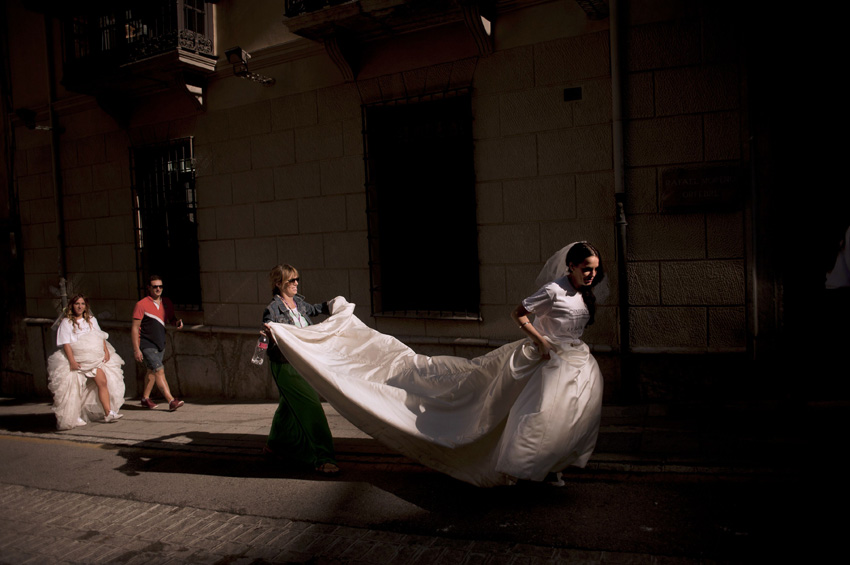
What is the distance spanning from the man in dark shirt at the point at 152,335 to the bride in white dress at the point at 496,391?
14.2 feet

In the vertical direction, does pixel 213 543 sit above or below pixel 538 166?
below

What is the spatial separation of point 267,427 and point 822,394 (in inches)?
236

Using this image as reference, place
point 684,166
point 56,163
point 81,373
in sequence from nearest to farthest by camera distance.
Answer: point 684,166, point 81,373, point 56,163

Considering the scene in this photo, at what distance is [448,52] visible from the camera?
7.93m

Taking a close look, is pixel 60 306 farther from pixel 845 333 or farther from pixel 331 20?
pixel 845 333

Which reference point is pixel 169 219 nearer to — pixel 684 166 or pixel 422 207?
pixel 422 207

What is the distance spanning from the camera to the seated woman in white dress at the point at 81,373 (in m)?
8.23

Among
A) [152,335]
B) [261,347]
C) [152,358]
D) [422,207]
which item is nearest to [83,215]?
[152,335]

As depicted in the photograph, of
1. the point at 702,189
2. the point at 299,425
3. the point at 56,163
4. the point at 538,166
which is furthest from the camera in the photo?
the point at 56,163

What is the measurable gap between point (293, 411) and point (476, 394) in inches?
71.4

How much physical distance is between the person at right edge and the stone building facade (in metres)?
2.52

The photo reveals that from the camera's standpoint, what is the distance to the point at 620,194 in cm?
692

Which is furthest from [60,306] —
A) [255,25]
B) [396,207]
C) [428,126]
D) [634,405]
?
[634,405]

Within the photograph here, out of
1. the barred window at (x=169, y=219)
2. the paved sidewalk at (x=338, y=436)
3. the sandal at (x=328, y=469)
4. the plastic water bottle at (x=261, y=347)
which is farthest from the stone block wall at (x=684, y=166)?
the barred window at (x=169, y=219)
